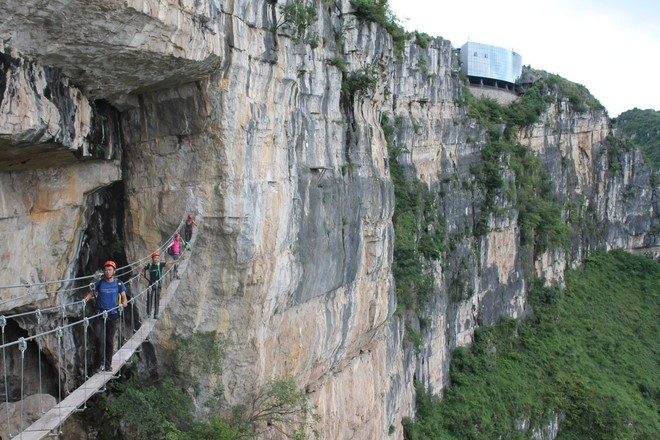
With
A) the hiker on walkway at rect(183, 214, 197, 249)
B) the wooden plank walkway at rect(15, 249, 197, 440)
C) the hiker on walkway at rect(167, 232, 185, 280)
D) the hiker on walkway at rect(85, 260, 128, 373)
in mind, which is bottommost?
the wooden plank walkway at rect(15, 249, 197, 440)

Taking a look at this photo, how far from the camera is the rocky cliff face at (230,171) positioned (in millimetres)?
6898

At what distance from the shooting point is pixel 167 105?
9.06m

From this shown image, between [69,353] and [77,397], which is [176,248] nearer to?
[69,353]

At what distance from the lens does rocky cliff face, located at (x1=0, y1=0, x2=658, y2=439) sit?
6.90 meters

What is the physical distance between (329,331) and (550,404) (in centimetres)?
1781

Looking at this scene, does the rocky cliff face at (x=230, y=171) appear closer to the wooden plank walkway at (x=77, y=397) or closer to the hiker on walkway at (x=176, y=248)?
the hiker on walkway at (x=176, y=248)

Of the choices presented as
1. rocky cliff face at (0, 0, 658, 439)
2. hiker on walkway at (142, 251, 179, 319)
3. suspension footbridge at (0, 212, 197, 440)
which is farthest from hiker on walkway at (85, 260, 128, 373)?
rocky cliff face at (0, 0, 658, 439)

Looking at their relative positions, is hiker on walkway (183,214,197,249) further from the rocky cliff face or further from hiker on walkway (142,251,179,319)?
hiker on walkway (142,251,179,319)

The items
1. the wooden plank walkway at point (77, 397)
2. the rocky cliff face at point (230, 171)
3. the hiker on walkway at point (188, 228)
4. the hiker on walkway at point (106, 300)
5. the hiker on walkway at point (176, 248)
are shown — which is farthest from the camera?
the hiker on walkway at point (188, 228)

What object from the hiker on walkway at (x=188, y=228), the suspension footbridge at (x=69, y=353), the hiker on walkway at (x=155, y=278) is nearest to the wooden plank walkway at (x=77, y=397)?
the suspension footbridge at (x=69, y=353)

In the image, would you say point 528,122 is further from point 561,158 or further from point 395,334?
point 395,334

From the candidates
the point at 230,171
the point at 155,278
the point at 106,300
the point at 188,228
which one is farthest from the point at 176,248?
the point at 106,300

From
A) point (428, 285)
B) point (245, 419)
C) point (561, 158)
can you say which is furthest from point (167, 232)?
point (561, 158)

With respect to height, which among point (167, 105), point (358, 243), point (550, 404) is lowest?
point (550, 404)
